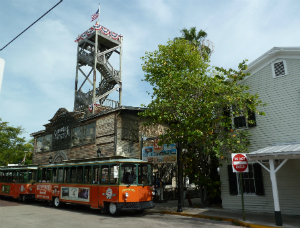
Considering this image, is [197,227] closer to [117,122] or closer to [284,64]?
[284,64]

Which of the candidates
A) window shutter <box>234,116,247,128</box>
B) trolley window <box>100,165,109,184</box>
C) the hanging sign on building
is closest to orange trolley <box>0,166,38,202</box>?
the hanging sign on building

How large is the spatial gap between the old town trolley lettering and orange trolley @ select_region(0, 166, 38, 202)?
1696 millimetres

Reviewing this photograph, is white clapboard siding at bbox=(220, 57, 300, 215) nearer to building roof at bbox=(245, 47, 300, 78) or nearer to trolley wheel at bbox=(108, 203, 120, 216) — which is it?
building roof at bbox=(245, 47, 300, 78)

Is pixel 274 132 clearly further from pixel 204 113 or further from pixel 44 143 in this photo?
pixel 44 143

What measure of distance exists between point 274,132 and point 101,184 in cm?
936

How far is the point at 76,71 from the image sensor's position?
105ft

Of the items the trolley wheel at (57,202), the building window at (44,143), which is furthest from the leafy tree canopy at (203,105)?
the building window at (44,143)

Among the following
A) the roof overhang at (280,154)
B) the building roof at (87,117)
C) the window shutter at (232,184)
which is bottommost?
the window shutter at (232,184)

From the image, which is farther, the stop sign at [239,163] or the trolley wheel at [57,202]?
the trolley wheel at [57,202]

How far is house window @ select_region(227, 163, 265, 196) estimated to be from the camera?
41.6 feet

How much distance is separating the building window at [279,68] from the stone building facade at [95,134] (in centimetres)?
1089

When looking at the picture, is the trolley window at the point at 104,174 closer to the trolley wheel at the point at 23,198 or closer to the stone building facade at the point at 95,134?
the stone building facade at the point at 95,134

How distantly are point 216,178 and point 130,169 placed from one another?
5.79 m

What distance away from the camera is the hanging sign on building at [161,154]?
16500 mm
